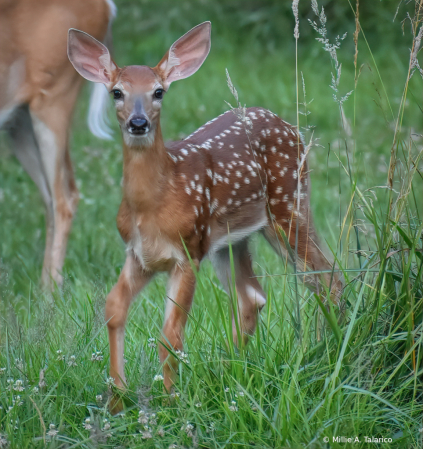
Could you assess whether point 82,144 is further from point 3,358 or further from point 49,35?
point 3,358

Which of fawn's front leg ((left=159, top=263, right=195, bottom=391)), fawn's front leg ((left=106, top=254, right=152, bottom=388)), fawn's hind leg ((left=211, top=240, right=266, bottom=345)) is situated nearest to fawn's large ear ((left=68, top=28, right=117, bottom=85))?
fawn's front leg ((left=106, top=254, right=152, bottom=388))

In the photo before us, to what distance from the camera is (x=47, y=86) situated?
231 inches

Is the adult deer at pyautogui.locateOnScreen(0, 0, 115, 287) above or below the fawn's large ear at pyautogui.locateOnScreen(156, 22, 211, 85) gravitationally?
below

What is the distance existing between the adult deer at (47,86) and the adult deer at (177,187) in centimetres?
194

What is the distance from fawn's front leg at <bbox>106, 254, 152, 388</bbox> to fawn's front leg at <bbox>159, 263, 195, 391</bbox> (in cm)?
17

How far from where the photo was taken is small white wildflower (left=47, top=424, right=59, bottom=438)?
2966 mm

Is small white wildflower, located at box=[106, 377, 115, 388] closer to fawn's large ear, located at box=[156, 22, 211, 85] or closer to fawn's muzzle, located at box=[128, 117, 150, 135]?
fawn's muzzle, located at box=[128, 117, 150, 135]

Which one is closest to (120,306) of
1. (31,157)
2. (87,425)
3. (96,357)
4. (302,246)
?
(96,357)

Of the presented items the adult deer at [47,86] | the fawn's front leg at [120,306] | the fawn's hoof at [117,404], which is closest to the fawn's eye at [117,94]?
the fawn's front leg at [120,306]

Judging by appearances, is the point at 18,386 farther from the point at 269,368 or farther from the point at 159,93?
the point at 159,93

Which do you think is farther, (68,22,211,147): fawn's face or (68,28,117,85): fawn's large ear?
(68,28,117,85): fawn's large ear

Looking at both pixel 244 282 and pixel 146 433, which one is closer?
pixel 146 433

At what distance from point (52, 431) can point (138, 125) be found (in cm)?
128

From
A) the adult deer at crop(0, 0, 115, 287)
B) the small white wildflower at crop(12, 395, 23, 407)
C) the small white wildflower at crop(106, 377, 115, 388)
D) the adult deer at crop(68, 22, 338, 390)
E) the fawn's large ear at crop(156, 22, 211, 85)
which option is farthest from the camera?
the adult deer at crop(0, 0, 115, 287)
